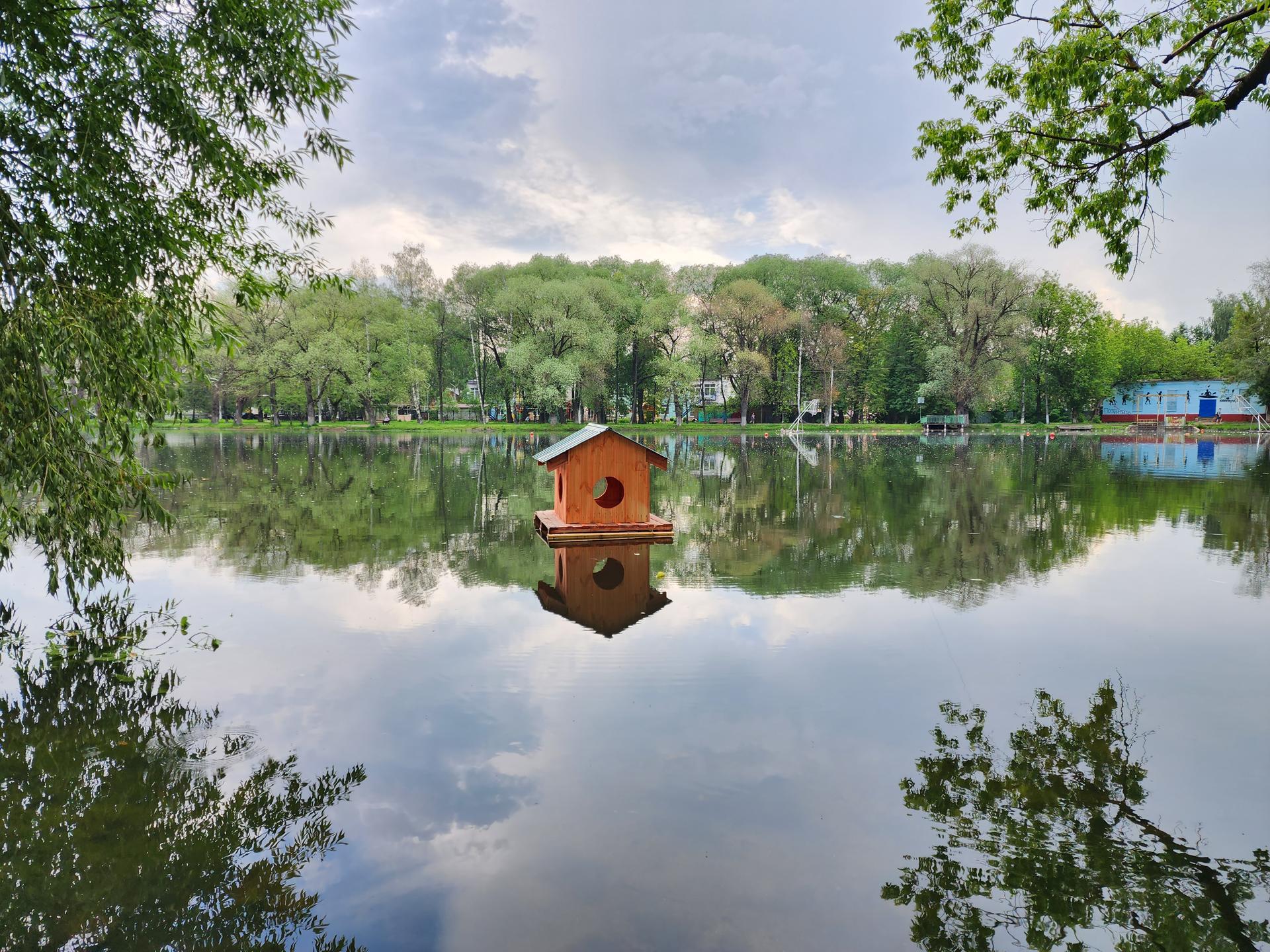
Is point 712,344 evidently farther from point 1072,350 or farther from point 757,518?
point 757,518

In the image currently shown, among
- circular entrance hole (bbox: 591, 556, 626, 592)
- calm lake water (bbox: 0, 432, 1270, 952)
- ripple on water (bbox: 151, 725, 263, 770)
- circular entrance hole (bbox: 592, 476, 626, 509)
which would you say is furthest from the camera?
circular entrance hole (bbox: 592, 476, 626, 509)

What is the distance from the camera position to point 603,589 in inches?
400

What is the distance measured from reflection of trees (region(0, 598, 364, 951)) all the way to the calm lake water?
0.02m

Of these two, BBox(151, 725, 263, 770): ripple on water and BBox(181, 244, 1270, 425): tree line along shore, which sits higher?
BBox(181, 244, 1270, 425): tree line along shore

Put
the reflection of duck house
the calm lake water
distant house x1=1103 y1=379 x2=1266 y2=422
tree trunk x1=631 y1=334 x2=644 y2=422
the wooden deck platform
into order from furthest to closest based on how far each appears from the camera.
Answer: distant house x1=1103 y1=379 x2=1266 y2=422 → tree trunk x1=631 y1=334 x2=644 y2=422 → the wooden deck platform → the reflection of duck house → the calm lake water

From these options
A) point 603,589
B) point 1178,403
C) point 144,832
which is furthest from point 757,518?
point 1178,403

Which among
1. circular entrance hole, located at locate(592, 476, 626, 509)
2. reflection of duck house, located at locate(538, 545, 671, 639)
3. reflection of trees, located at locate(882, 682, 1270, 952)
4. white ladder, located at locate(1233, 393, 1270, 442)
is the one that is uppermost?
white ladder, located at locate(1233, 393, 1270, 442)

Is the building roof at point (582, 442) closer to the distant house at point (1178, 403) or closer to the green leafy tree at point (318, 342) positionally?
the green leafy tree at point (318, 342)

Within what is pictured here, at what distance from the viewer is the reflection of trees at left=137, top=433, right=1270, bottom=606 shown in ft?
37.1

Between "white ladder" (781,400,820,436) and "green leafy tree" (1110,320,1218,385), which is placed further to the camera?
"green leafy tree" (1110,320,1218,385)

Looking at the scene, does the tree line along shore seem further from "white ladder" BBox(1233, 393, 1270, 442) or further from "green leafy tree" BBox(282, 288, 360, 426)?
"white ladder" BBox(1233, 393, 1270, 442)

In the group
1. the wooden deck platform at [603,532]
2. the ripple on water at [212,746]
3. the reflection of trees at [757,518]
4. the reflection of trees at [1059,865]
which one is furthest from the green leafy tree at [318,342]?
the reflection of trees at [1059,865]

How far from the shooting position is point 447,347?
74812 mm

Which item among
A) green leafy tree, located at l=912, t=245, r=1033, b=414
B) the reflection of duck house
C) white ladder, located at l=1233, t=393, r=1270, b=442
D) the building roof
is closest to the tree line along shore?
green leafy tree, located at l=912, t=245, r=1033, b=414
